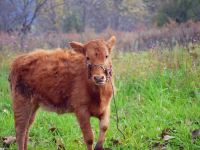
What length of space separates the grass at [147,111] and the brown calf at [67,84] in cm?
59

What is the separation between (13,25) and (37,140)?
67.3 feet

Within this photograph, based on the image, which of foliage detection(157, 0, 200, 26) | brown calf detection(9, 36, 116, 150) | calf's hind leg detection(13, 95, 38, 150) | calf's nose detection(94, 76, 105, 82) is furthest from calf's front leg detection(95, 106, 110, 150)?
foliage detection(157, 0, 200, 26)

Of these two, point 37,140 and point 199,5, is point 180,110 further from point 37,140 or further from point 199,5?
point 199,5

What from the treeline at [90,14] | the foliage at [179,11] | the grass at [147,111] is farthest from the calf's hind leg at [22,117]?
the foliage at [179,11]

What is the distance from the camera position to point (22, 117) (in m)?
6.94

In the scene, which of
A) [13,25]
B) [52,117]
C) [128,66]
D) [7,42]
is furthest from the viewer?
[13,25]

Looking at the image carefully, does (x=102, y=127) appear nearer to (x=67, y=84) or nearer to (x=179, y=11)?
(x=67, y=84)

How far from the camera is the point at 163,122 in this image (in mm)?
7051

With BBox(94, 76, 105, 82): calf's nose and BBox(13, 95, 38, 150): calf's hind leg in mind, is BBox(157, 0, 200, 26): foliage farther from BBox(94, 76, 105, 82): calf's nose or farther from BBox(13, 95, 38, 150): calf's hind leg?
BBox(94, 76, 105, 82): calf's nose

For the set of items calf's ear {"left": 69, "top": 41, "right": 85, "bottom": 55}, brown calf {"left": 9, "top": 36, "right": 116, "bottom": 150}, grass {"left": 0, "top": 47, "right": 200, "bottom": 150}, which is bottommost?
grass {"left": 0, "top": 47, "right": 200, "bottom": 150}

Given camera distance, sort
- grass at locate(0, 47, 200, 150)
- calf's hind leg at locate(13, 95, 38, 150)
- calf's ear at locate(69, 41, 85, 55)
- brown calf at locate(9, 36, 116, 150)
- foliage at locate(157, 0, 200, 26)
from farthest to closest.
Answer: foliage at locate(157, 0, 200, 26), calf's hind leg at locate(13, 95, 38, 150), grass at locate(0, 47, 200, 150), calf's ear at locate(69, 41, 85, 55), brown calf at locate(9, 36, 116, 150)

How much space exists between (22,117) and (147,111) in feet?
7.03

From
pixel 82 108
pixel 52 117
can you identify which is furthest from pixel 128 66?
pixel 82 108

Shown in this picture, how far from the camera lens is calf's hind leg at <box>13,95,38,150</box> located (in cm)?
690
